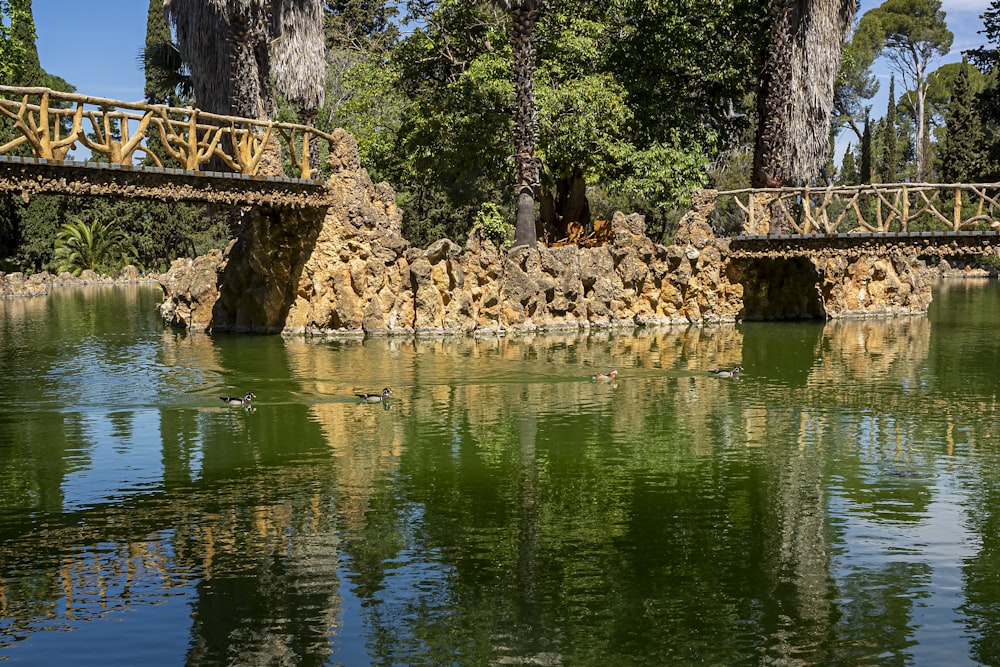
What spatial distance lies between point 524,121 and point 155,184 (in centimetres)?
1078

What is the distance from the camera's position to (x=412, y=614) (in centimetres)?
811

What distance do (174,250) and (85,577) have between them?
5873 cm

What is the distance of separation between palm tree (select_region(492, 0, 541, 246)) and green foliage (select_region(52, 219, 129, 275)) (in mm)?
36605

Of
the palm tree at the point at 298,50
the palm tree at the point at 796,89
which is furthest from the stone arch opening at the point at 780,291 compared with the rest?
the palm tree at the point at 298,50

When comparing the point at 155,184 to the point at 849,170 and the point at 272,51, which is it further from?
the point at 849,170

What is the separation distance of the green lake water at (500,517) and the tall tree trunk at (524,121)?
958 cm

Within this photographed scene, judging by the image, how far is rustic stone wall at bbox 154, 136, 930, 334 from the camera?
27.3 meters

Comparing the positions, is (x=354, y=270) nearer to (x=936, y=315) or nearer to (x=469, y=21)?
(x=469, y=21)

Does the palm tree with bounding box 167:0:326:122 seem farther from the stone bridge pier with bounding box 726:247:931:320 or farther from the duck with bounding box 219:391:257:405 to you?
the duck with bounding box 219:391:257:405

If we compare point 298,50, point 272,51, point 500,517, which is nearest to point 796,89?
point 298,50

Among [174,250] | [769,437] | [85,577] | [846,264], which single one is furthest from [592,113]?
[174,250]

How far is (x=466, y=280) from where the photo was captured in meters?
28.0

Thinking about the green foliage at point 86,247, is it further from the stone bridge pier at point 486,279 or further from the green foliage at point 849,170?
the green foliage at point 849,170

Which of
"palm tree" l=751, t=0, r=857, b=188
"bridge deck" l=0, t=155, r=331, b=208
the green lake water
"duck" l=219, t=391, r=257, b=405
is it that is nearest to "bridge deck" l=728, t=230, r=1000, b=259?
"palm tree" l=751, t=0, r=857, b=188
